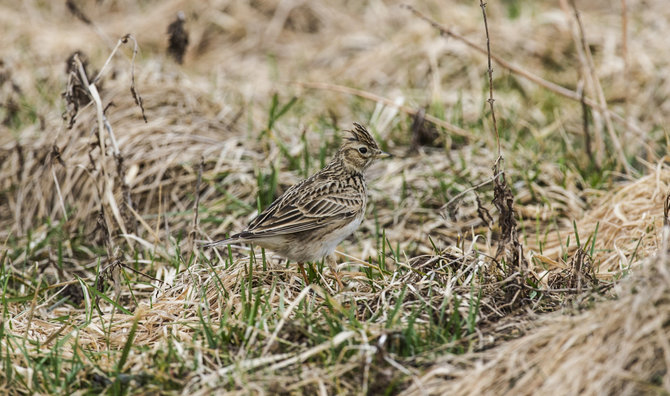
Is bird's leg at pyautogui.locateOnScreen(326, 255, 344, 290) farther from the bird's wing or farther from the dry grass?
the bird's wing

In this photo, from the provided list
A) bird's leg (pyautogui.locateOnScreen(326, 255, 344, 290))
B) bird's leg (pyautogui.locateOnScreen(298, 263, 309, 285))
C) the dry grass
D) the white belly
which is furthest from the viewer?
the white belly

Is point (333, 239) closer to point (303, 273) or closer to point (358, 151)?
point (303, 273)

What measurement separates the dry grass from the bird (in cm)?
18

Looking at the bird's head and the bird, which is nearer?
the bird

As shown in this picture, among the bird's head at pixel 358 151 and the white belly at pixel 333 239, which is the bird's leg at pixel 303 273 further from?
the bird's head at pixel 358 151

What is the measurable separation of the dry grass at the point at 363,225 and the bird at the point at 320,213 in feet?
0.59

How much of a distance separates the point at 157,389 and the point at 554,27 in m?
8.42

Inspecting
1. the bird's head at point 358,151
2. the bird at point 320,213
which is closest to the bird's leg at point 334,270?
the bird at point 320,213

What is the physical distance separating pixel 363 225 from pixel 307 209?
5.34 feet

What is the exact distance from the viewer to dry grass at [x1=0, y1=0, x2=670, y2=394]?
3934mm

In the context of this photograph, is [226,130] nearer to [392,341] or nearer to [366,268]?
[366,268]

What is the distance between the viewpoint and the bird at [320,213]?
5.23 meters

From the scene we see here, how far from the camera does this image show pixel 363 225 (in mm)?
7066

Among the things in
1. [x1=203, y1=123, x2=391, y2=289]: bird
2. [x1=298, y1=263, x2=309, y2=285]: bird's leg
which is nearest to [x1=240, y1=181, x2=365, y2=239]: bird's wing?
[x1=203, y1=123, x2=391, y2=289]: bird
